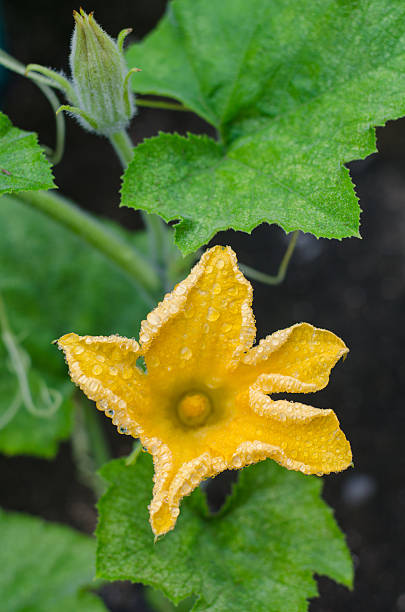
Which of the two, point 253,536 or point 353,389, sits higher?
point 253,536

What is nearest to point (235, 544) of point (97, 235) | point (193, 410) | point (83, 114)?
point (193, 410)

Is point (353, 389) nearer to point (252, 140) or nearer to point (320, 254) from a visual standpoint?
point (320, 254)

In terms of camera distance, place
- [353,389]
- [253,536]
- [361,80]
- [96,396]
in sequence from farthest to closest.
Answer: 1. [353,389]
2. [253,536]
3. [361,80]
4. [96,396]

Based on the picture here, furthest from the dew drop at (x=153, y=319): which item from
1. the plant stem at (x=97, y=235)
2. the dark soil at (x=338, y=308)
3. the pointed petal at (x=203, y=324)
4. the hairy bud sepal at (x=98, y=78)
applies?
the dark soil at (x=338, y=308)

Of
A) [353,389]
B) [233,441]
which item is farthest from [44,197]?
[353,389]

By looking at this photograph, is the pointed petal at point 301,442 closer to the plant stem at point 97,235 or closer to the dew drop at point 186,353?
the dew drop at point 186,353

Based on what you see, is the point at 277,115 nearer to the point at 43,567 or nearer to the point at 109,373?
the point at 109,373
